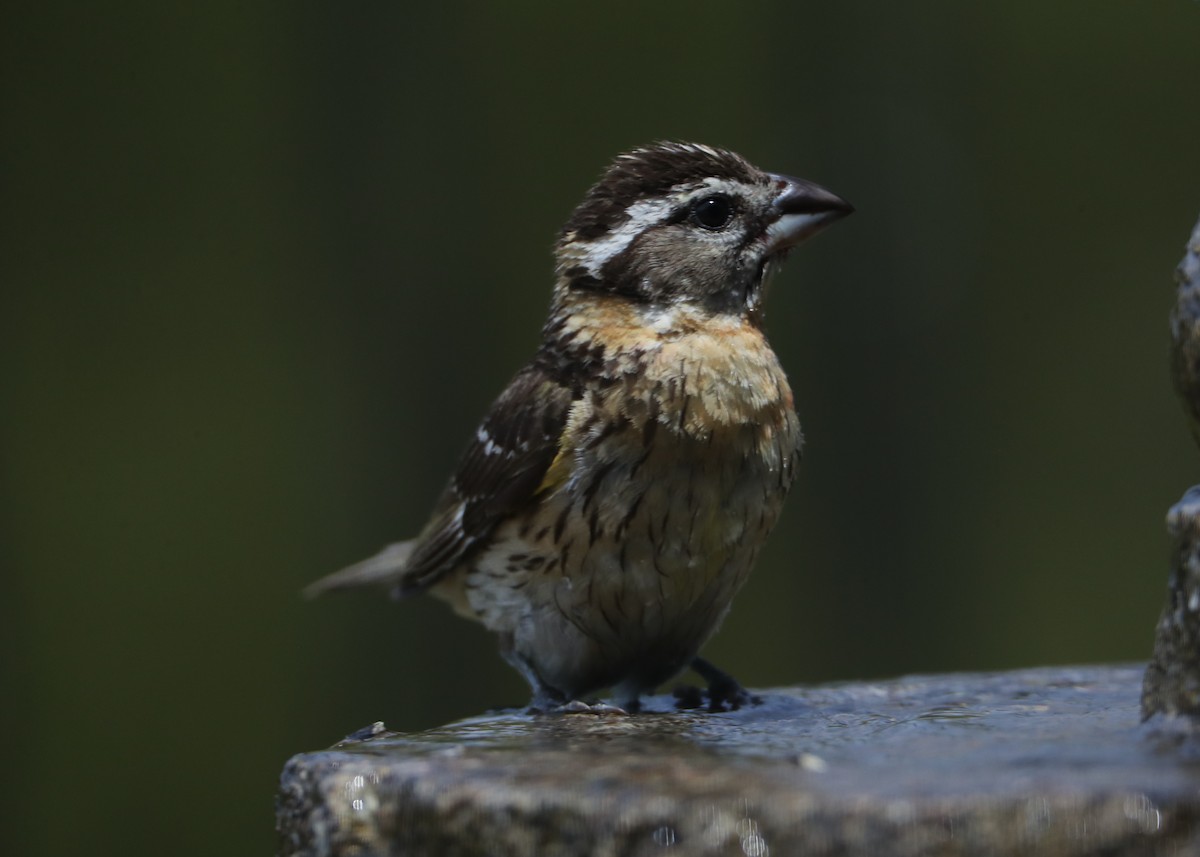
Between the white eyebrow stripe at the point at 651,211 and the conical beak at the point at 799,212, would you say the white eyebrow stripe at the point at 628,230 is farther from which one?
the conical beak at the point at 799,212

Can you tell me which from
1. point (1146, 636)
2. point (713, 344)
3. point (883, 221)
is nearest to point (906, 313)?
point (883, 221)

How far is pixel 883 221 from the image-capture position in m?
5.21

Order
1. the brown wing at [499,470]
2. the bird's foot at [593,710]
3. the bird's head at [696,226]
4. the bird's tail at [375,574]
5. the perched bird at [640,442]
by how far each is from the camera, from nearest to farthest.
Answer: the bird's foot at [593,710] < the perched bird at [640,442] < the brown wing at [499,470] < the bird's head at [696,226] < the bird's tail at [375,574]

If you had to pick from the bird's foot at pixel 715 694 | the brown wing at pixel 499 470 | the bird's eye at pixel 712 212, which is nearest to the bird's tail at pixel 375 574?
the brown wing at pixel 499 470

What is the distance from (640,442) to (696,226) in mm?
515

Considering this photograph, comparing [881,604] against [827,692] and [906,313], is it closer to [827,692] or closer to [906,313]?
[906,313]

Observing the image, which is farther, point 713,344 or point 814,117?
point 814,117

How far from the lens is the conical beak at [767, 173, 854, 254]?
3.07 meters

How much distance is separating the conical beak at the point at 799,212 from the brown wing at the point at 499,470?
0.53m

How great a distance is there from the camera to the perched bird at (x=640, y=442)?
111 inches

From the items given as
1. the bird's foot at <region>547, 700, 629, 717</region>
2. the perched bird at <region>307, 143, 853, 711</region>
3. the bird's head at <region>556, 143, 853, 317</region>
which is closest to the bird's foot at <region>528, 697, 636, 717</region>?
the bird's foot at <region>547, 700, 629, 717</region>

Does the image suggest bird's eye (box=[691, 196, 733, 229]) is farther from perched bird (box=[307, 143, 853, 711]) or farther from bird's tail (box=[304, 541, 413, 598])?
bird's tail (box=[304, 541, 413, 598])

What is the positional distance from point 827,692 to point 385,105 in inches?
110

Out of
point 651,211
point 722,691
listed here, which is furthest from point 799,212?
point 722,691
